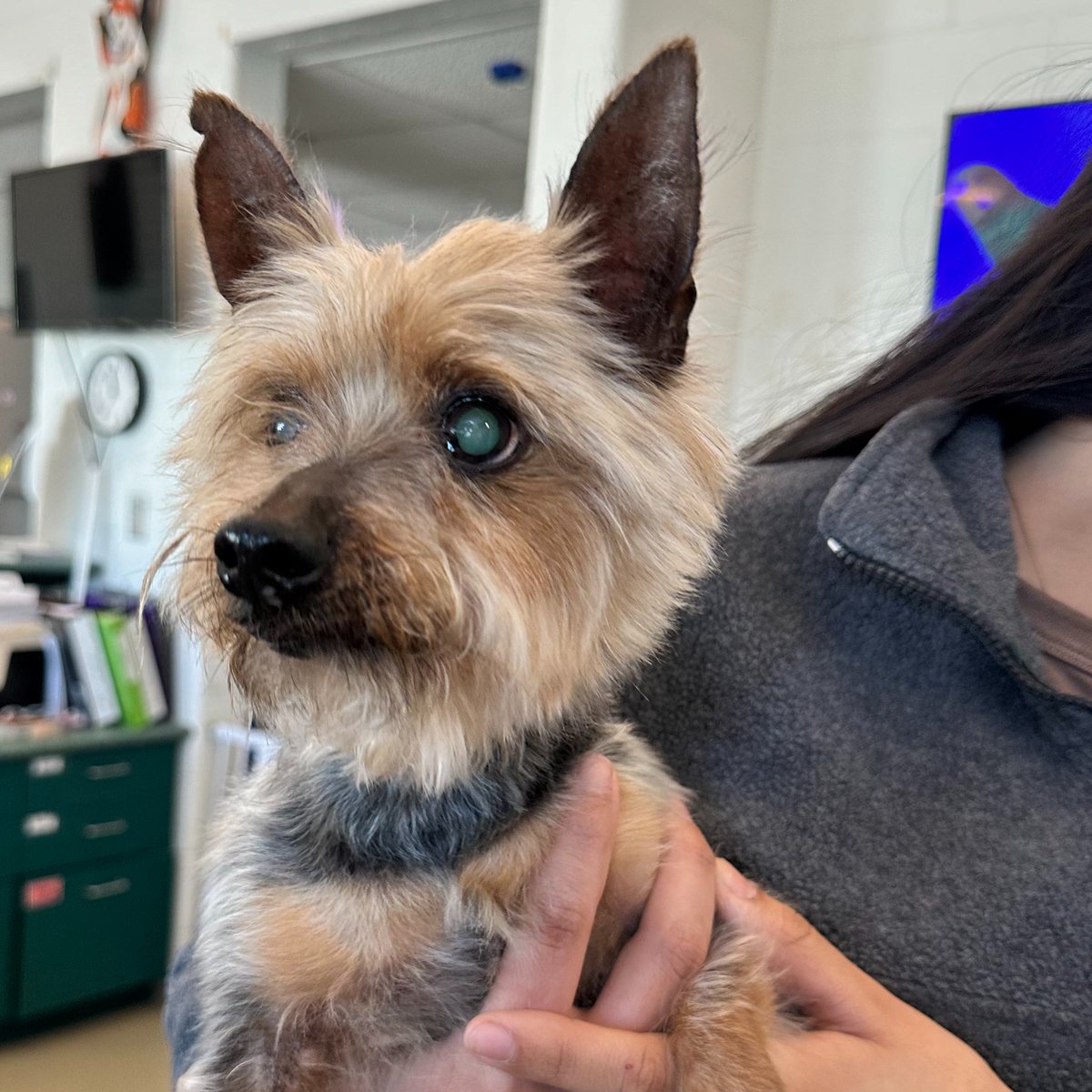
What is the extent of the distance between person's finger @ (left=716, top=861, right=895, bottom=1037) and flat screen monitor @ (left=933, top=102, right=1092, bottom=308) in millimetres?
1676

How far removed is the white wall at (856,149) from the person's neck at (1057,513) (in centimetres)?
124

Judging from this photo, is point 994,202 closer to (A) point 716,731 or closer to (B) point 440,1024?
(A) point 716,731

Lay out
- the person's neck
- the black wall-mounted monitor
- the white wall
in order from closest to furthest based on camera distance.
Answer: the person's neck < the white wall < the black wall-mounted monitor

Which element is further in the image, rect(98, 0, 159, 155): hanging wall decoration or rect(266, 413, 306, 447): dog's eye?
rect(98, 0, 159, 155): hanging wall decoration

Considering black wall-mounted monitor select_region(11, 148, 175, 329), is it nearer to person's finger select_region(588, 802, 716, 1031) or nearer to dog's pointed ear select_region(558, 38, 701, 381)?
dog's pointed ear select_region(558, 38, 701, 381)

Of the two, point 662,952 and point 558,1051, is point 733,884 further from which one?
point 558,1051

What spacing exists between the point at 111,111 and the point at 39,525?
63.3 inches

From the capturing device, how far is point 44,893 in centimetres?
328

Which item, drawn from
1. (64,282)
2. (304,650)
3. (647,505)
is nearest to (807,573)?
(647,505)

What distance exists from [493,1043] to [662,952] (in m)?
0.18

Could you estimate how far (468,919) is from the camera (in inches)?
35.3

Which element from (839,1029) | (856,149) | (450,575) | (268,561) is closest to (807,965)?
(839,1029)

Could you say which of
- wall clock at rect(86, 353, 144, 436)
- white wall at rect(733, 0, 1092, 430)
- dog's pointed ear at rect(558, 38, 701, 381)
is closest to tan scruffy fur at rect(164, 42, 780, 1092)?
dog's pointed ear at rect(558, 38, 701, 381)

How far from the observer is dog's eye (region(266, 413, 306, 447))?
0.96 meters
